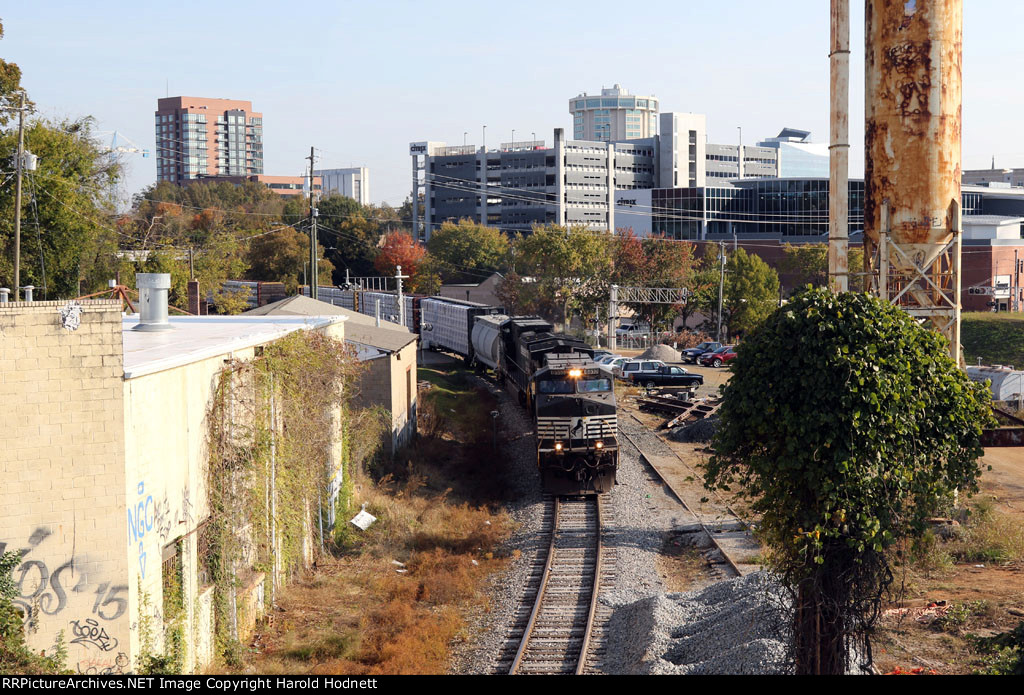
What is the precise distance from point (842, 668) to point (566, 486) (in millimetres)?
13332

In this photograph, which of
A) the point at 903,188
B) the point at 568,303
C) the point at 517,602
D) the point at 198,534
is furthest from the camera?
the point at 568,303

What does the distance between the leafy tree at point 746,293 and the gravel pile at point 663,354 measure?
994 cm

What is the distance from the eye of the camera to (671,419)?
3769cm

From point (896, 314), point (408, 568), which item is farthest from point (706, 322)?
point (896, 314)

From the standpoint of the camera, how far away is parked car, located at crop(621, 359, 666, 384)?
4756cm

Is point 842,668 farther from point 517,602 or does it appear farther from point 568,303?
point 568,303

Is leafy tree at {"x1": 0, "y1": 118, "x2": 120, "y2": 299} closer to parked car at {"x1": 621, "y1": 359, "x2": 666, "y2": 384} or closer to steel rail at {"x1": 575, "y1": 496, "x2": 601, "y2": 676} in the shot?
parked car at {"x1": 621, "y1": 359, "x2": 666, "y2": 384}

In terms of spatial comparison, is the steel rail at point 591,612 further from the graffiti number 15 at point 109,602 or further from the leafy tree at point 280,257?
the leafy tree at point 280,257

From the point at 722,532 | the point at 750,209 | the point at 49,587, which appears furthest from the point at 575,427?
the point at 750,209

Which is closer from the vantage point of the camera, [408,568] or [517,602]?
[517,602]

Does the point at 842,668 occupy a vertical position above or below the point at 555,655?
above

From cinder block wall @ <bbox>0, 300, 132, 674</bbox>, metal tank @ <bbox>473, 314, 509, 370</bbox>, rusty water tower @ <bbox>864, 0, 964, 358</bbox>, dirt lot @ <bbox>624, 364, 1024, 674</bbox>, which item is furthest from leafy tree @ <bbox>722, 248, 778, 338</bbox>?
cinder block wall @ <bbox>0, 300, 132, 674</bbox>

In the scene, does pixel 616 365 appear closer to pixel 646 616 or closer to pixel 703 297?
pixel 703 297

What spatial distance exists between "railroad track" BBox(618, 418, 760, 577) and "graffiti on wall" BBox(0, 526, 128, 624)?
924 centimetres
